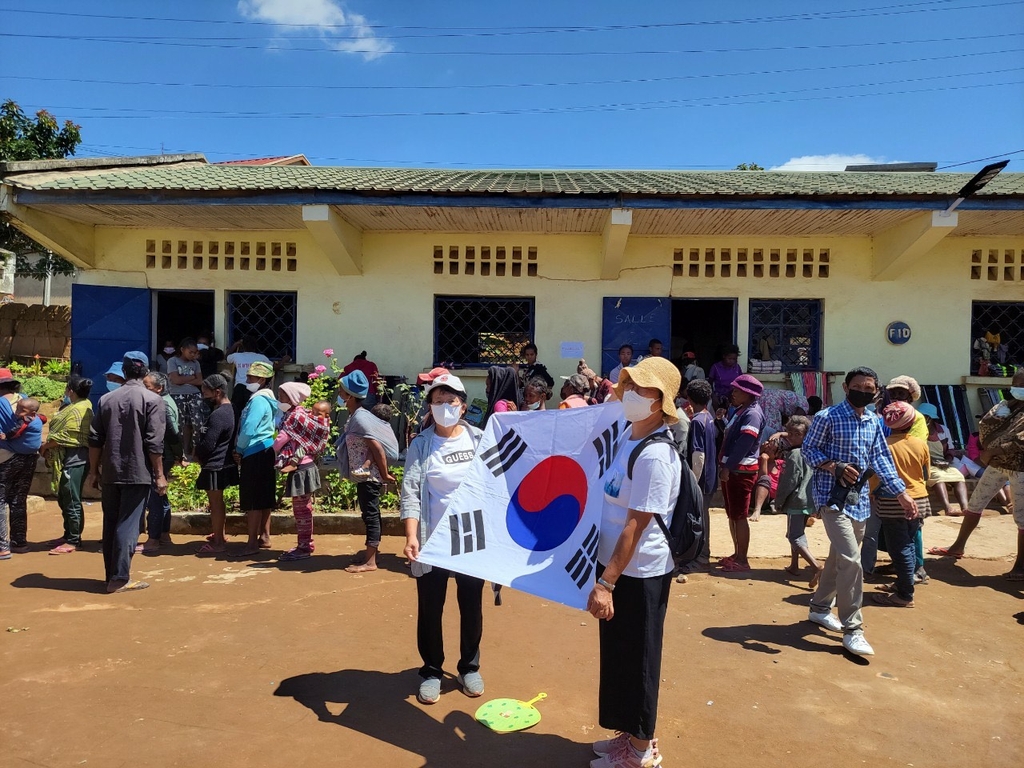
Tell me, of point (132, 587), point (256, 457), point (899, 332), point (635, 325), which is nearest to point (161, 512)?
point (256, 457)

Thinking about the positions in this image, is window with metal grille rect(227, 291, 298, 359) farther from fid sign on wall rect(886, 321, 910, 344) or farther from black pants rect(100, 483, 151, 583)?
fid sign on wall rect(886, 321, 910, 344)

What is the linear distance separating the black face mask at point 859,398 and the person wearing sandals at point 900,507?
1087 mm

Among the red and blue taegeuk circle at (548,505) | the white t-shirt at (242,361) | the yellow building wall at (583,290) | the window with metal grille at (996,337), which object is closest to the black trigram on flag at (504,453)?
the red and blue taegeuk circle at (548,505)

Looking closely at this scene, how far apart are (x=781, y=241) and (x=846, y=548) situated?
620 cm

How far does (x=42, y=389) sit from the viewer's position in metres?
13.9

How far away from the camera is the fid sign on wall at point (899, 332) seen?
30.3ft

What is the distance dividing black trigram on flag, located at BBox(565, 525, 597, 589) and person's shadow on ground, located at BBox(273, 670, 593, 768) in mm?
847

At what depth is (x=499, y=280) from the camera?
9414 mm

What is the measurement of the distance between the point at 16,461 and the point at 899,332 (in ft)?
33.7

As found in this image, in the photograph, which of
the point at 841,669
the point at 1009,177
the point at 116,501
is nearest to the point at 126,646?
the point at 116,501

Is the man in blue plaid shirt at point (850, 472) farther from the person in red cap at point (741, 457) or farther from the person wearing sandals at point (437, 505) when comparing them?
the person wearing sandals at point (437, 505)

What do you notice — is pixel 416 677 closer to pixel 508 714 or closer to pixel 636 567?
pixel 508 714

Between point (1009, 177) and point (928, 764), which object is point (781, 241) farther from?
point (928, 764)

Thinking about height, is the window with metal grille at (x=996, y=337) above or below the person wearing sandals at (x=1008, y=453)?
above
